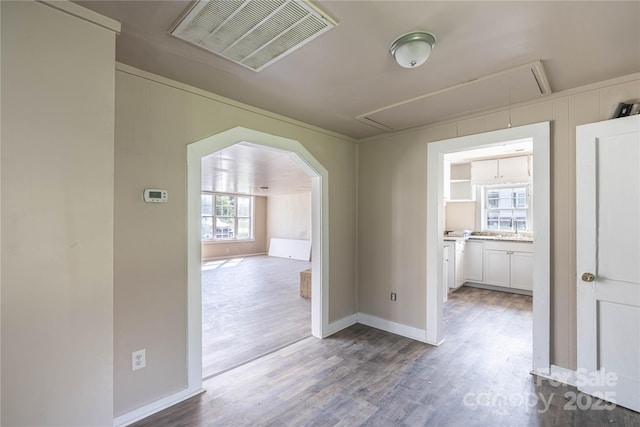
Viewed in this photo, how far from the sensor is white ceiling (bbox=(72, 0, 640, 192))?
1407mm

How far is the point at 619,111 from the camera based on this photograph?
211cm

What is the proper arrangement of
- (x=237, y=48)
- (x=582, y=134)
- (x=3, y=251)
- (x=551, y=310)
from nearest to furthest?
(x=3, y=251)
(x=237, y=48)
(x=582, y=134)
(x=551, y=310)

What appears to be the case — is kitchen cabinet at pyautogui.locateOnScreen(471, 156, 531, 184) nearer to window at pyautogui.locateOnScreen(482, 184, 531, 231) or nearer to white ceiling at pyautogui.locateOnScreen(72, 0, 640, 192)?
window at pyautogui.locateOnScreen(482, 184, 531, 231)

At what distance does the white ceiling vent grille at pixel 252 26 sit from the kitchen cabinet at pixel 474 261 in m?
5.19

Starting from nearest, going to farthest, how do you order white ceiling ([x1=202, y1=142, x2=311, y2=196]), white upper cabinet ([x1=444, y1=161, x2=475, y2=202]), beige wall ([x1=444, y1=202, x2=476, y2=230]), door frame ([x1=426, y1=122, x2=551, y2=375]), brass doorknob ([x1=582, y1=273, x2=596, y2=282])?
brass doorknob ([x1=582, y1=273, x2=596, y2=282]), door frame ([x1=426, y1=122, x2=551, y2=375]), white ceiling ([x1=202, y1=142, x2=311, y2=196]), white upper cabinet ([x1=444, y1=161, x2=475, y2=202]), beige wall ([x1=444, y1=202, x2=476, y2=230])

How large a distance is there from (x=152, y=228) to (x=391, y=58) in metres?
2.01

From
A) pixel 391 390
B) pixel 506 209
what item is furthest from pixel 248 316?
pixel 506 209

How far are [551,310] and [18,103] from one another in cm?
369

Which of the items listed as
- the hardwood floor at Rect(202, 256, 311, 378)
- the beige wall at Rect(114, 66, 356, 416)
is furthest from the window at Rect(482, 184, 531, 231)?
the beige wall at Rect(114, 66, 356, 416)

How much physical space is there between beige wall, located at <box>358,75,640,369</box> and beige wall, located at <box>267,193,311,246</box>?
675 cm

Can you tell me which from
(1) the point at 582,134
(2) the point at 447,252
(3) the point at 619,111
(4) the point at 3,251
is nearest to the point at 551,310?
(1) the point at 582,134

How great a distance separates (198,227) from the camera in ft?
7.57

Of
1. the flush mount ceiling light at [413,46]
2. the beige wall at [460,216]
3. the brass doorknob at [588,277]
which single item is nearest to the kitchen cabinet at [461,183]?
the beige wall at [460,216]

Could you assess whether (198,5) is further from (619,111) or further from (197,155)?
(619,111)
